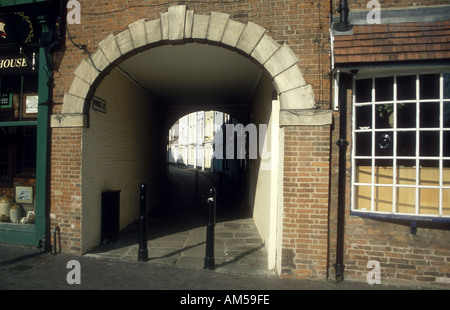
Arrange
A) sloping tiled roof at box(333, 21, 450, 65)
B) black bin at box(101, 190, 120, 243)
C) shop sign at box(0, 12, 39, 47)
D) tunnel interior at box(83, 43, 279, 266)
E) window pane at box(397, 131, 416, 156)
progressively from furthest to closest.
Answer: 1. black bin at box(101, 190, 120, 243)
2. tunnel interior at box(83, 43, 279, 266)
3. shop sign at box(0, 12, 39, 47)
4. window pane at box(397, 131, 416, 156)
5. sloping tiled roof at box(333, 21, 450, 65)

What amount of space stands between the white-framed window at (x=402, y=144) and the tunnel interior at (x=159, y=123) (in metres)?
1.39

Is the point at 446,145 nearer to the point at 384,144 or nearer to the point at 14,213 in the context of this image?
the point at 384,144

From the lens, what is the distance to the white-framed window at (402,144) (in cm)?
412

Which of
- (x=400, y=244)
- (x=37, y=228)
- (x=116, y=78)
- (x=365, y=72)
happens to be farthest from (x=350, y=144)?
(x=37, y=228)

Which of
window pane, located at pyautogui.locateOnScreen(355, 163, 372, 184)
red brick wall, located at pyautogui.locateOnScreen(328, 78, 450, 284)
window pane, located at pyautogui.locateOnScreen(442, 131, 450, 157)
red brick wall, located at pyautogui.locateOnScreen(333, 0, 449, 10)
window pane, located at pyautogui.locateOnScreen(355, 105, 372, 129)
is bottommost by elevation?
red brick wall, located at pyautogui.locateOnScreen(328, 78, 450, 284)

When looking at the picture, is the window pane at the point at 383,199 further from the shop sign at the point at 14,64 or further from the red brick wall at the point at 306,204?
the shop sign at the point at 14,64

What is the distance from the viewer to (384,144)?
4.29 m

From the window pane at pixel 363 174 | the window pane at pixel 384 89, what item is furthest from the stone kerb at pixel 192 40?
the window pane at pixel 363 174

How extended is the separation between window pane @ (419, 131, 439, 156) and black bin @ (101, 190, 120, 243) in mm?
5568

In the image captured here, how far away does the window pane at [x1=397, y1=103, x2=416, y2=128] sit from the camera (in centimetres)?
423

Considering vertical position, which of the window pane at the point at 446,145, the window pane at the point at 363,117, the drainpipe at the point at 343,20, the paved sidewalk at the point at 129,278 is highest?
the drainpipe at the point at 343,20

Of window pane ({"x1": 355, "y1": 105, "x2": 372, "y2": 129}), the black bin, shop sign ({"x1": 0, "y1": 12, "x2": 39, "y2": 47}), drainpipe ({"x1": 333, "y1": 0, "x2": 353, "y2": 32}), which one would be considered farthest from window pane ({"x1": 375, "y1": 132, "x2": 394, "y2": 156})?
shop sign ({"x1": 0, "y1": 12, "x2": 39, "y2": 47})

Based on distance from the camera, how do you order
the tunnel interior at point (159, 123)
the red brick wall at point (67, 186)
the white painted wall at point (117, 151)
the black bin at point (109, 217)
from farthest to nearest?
the black bin at point (109, 217)
the tunnel interior at point (159, 123)
the white painted wall at point (117, 151)
the red brick wall at point (67, 186)

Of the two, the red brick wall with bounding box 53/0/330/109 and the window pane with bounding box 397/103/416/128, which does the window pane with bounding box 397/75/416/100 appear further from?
the red brick wall with bounding box 53/0/330/109
